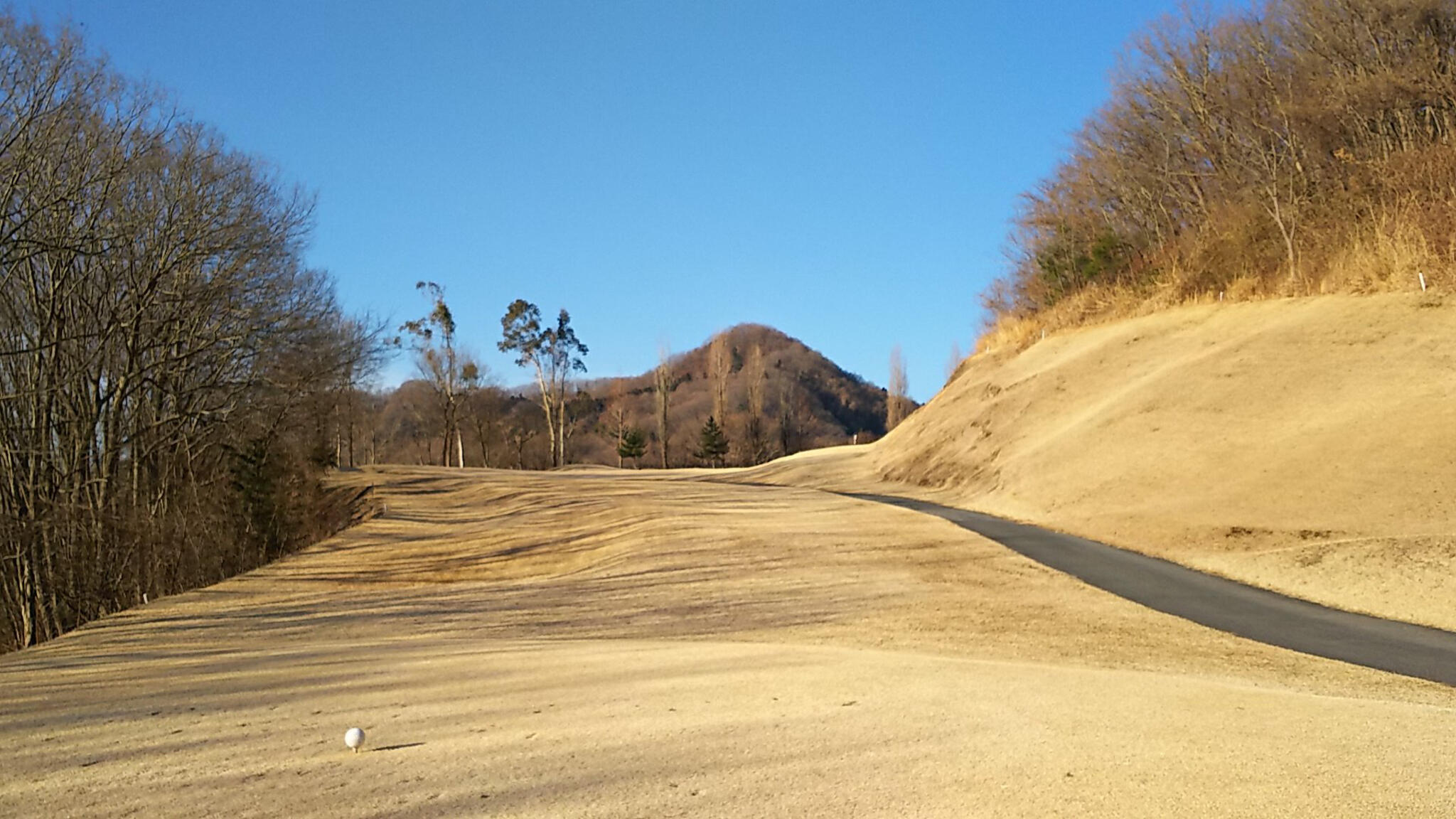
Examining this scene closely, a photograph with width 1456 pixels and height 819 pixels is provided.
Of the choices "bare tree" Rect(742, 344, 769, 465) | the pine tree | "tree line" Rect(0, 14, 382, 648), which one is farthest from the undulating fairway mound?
"bare tree" Rect(742, 344, 769, 465)

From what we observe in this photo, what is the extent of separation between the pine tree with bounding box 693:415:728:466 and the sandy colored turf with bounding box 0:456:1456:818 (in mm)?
49703

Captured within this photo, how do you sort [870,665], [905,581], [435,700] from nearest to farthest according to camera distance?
[435,700] → [870,665] → [905,581]

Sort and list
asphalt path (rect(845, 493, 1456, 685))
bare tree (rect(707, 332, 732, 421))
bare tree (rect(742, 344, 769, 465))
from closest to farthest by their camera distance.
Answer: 1. asphalt path (rect(845, 493, 1456, 685))
2. bare tree (rect(742, 344, 769, 465))
3. bare tree (rect(707, 332, 732, 421))

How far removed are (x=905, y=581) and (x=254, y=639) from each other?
29.4 ft

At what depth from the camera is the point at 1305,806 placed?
416 centimetres

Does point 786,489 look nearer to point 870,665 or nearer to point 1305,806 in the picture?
point 870,665

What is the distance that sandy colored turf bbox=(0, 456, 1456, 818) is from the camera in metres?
4.53

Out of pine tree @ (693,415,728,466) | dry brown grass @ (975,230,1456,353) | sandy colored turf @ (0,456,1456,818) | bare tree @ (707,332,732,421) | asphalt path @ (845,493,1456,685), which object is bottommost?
asphalt path @ (845,493,1456,685)

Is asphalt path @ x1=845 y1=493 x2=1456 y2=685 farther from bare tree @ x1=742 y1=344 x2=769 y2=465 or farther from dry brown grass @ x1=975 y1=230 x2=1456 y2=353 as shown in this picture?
bare tree @ x1=742 y1=344 x2=769 y2=465

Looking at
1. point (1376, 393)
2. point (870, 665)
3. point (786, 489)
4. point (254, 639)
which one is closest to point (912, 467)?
point (786, 489)

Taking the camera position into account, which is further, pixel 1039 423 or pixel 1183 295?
pixel 1183 295

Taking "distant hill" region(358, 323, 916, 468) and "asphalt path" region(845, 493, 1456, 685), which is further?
"distant hill" region(358, 323, 916, 468)

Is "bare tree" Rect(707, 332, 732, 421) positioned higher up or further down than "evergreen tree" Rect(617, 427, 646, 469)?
higher up

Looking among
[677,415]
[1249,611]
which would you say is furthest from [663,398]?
[1249,611]
